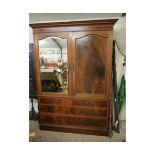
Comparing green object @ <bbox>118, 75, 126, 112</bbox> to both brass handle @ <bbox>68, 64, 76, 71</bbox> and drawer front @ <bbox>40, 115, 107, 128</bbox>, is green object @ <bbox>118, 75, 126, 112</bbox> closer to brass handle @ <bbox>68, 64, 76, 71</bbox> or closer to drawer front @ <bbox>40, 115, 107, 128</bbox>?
drawer front @ <bbox>40, 115, 107, 128</bbox>

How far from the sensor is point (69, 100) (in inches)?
77.1

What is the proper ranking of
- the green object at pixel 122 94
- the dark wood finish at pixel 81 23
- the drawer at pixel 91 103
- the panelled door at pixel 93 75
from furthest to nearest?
1. the green object at pixel 122 94
2. the drawer at pixel 91 103
3. the panelled door at pixel 93 75
4. the dark wood finish at pixel 81 23

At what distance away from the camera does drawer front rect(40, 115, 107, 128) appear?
6.35 ft

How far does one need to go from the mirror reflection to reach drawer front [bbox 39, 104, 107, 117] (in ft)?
0.83

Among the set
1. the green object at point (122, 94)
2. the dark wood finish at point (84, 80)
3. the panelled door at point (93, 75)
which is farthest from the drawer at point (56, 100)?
the green object at point (122, 94)

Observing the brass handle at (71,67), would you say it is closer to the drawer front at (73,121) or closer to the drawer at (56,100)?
the drawer at (56,100)

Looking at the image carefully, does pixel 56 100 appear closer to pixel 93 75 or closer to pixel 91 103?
pixel 91 103

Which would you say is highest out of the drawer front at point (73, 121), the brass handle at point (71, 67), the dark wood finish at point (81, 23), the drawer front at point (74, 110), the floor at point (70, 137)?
the dark wood finish at point (81, 23)

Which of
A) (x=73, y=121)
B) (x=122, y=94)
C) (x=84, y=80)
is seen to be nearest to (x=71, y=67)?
(x=84, y=80)

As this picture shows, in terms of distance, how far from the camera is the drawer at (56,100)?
77.6 inches

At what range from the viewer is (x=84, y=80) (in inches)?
73.7

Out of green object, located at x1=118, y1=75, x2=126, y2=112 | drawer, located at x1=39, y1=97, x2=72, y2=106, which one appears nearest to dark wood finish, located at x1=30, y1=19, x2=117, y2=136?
drawer, located at x1=39, y1=97, x2=72, y2=106
